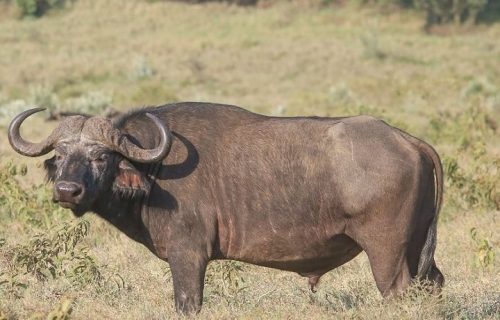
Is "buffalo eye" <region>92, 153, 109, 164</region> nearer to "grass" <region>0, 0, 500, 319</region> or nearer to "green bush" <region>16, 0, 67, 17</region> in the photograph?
"grass" <region>0, 0, 500, 319</region>

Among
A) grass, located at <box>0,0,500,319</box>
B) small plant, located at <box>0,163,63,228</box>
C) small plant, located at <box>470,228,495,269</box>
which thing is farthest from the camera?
small plant, located at <box>0,163,63,228</box>

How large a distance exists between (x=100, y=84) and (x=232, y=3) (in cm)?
2132

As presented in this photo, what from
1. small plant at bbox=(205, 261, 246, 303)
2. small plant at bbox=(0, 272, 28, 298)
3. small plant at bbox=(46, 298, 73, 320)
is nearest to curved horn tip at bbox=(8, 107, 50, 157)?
small plant at bbox=(0, 272, 28, 298)

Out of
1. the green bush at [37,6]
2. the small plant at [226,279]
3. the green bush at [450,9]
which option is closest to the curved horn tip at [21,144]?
the small plant at [226,279]

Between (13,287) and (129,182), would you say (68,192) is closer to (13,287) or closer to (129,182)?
(129,182)

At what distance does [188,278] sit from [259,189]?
2.14 ft

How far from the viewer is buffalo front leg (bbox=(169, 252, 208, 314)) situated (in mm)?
5980

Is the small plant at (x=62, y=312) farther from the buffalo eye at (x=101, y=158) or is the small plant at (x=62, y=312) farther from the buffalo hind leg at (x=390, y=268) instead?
the buffalo hind leg at (x=390, y=268)

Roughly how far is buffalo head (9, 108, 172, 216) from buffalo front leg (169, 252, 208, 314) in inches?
17.4

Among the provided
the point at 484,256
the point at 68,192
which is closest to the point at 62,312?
the point at 68,192

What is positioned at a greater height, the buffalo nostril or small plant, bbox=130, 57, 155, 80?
the buffalo nostril

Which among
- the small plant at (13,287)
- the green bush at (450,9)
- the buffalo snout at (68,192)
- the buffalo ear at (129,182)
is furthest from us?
the green bush at (450,9)

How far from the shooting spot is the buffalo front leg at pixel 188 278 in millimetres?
5980

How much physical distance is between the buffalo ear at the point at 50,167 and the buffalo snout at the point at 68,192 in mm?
505
